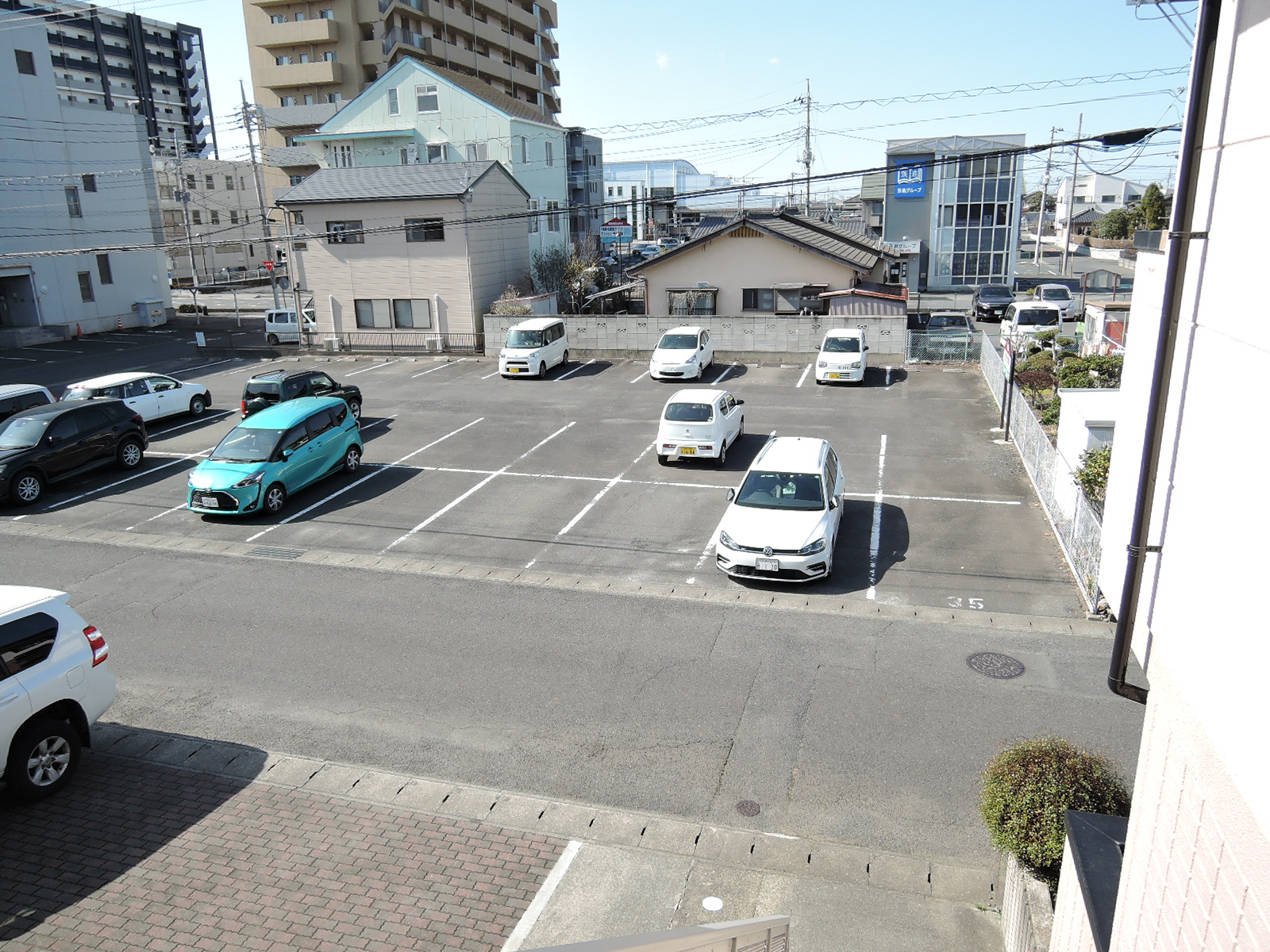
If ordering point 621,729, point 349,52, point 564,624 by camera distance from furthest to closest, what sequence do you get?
point 349,52 < point 564,624 < point 621,729

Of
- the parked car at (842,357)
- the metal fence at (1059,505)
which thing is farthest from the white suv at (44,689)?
the parked car at (842,357)

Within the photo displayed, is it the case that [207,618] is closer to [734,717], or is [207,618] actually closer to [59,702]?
[59,702]

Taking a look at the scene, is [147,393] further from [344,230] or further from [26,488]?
[344,230]

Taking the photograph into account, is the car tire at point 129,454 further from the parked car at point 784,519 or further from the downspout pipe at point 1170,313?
the downspout pipe at point 1170,313

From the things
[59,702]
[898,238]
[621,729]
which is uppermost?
[898,238]

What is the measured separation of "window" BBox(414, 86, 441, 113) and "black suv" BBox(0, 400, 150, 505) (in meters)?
36.2

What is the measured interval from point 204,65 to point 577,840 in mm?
128266

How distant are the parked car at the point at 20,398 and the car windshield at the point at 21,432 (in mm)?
3866

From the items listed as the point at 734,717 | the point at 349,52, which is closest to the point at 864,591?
the point at 734,717

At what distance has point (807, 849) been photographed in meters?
7.46

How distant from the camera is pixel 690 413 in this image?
751 inches

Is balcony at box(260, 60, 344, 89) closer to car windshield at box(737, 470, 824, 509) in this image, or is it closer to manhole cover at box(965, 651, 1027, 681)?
car windshield at box(737, 470, 824, 509)

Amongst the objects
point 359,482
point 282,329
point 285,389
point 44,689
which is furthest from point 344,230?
point 44,689

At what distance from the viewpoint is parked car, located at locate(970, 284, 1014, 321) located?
1626 inches
